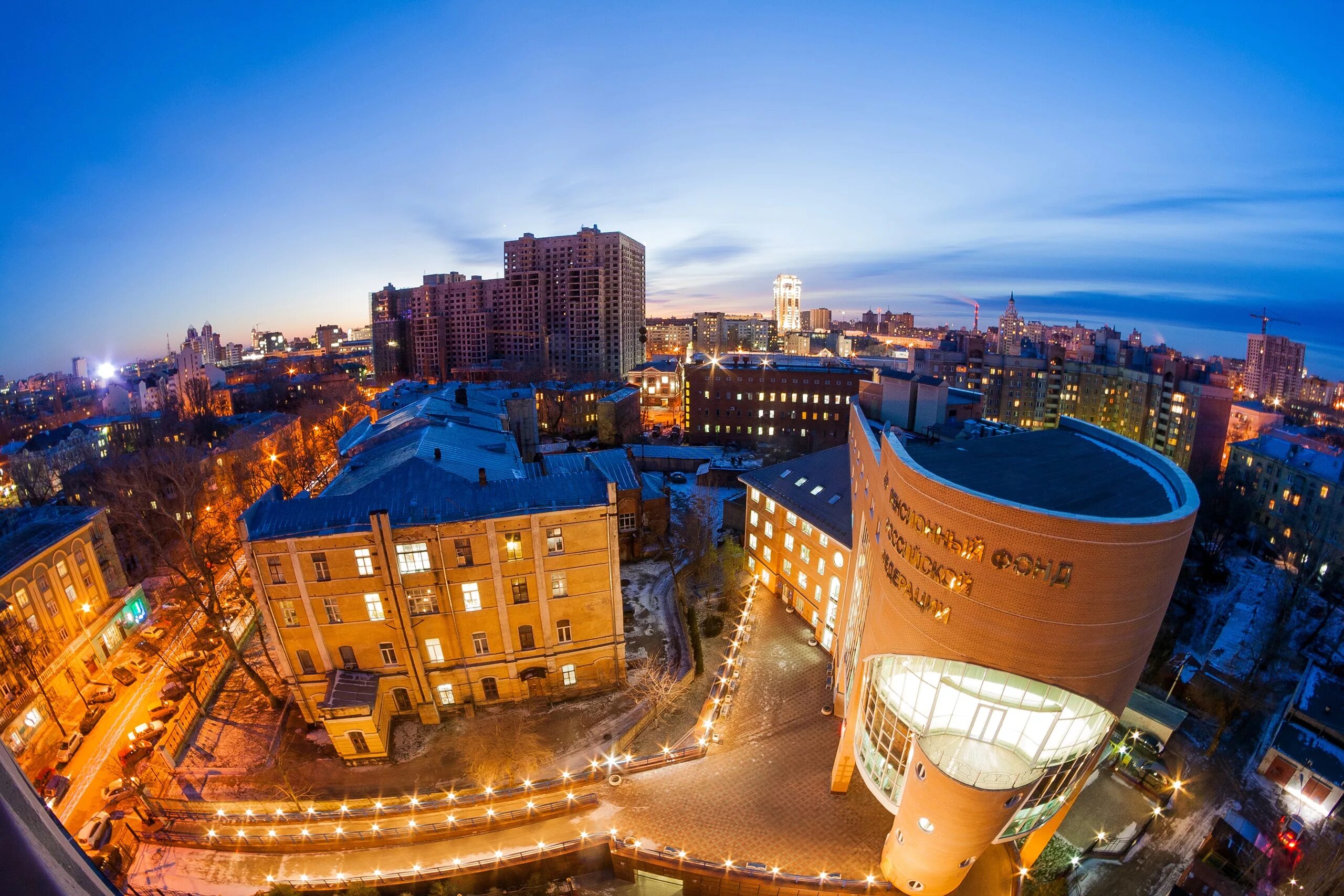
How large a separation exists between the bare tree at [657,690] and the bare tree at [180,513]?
70.3 feet

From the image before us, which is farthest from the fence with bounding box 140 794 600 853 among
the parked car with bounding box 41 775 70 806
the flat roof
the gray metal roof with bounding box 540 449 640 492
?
the flat roof

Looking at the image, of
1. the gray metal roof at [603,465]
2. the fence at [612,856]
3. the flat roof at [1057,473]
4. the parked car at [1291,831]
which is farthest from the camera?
the gray metal roof at [603,465]

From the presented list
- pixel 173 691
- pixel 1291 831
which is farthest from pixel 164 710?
pixel 1291 831

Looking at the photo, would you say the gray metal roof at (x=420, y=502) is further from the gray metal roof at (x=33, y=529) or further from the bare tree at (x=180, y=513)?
the gray metal roof at (x=33, y=529)

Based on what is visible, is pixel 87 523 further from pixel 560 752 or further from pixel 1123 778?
pixel 1123 778

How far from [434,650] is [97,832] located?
48.2ft

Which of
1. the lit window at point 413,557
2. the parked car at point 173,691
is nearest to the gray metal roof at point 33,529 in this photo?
the parked car at point 173,691

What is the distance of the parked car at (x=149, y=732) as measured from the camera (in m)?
30.9

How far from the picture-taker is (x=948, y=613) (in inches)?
846

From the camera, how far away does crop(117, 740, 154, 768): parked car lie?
29516mm

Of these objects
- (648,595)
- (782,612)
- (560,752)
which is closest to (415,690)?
(560,752)

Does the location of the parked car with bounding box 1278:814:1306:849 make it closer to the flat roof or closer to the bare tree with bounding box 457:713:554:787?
the flat roof

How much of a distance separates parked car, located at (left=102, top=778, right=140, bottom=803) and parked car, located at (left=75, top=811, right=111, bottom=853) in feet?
3.28

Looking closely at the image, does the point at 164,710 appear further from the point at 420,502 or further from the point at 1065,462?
the point at 1065,462
